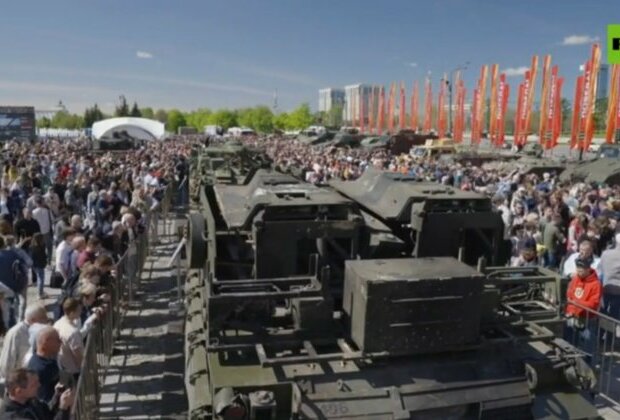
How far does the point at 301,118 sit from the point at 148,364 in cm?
12065

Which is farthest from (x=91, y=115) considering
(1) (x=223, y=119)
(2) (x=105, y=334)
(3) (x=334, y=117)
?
(2) (x=105, y=334)

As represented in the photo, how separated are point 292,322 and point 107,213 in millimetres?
9752

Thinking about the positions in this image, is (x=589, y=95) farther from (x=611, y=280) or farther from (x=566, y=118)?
(x=566, y=118)

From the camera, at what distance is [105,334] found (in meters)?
8.76

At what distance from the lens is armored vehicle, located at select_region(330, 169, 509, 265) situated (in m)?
7.29

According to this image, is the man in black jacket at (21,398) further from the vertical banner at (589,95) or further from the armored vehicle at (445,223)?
the vertical banner at (589,95)

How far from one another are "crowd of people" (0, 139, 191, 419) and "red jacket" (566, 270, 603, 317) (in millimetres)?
6316

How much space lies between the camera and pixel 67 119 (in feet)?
470

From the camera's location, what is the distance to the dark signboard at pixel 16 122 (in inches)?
1982

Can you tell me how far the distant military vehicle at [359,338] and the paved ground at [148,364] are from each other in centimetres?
178

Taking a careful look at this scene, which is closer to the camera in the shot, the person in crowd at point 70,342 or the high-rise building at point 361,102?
the person in crowd at point 70,342

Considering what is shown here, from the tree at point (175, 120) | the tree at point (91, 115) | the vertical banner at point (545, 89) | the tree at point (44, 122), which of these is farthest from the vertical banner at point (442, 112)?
the tree at point (44, 122)

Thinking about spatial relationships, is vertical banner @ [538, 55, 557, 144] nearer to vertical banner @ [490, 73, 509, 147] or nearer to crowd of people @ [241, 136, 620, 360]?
vertical banner @ [490, 73, 509, 147]

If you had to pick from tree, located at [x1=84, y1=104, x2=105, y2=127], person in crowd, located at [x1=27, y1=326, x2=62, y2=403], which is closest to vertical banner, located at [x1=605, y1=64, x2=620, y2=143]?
person in crowd, located at [x1=27, y1=326, x2=62, y2=403]
